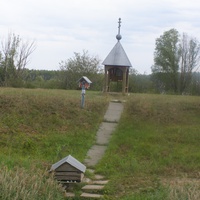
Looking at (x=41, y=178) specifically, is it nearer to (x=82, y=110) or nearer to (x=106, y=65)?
(x=82, y=110)

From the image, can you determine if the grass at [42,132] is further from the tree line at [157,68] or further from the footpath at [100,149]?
the tree line at [157,68]

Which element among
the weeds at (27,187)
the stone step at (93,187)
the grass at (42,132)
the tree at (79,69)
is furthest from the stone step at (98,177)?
the tree at (79,69)

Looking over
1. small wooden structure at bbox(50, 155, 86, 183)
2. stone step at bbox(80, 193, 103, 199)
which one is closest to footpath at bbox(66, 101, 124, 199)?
stone step at bbox(80, 193, 103, 199)

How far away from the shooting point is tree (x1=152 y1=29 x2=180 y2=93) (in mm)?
32781

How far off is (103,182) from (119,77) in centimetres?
1139

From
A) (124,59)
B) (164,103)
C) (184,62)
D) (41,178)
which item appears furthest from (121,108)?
(184,62)

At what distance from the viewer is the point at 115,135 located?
12.0 metres

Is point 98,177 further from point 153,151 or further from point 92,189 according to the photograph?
point 153,151

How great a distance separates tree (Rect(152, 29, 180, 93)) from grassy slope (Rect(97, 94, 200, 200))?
56.4 ft

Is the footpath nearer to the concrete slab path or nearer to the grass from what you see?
the concrete slab path

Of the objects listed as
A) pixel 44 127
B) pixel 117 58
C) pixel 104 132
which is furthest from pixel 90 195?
pixel 117 58

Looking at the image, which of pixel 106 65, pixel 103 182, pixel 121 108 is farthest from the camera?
pixel 106 65

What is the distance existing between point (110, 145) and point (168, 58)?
2288 centimetres

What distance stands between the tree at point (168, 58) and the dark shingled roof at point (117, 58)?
14.5m
